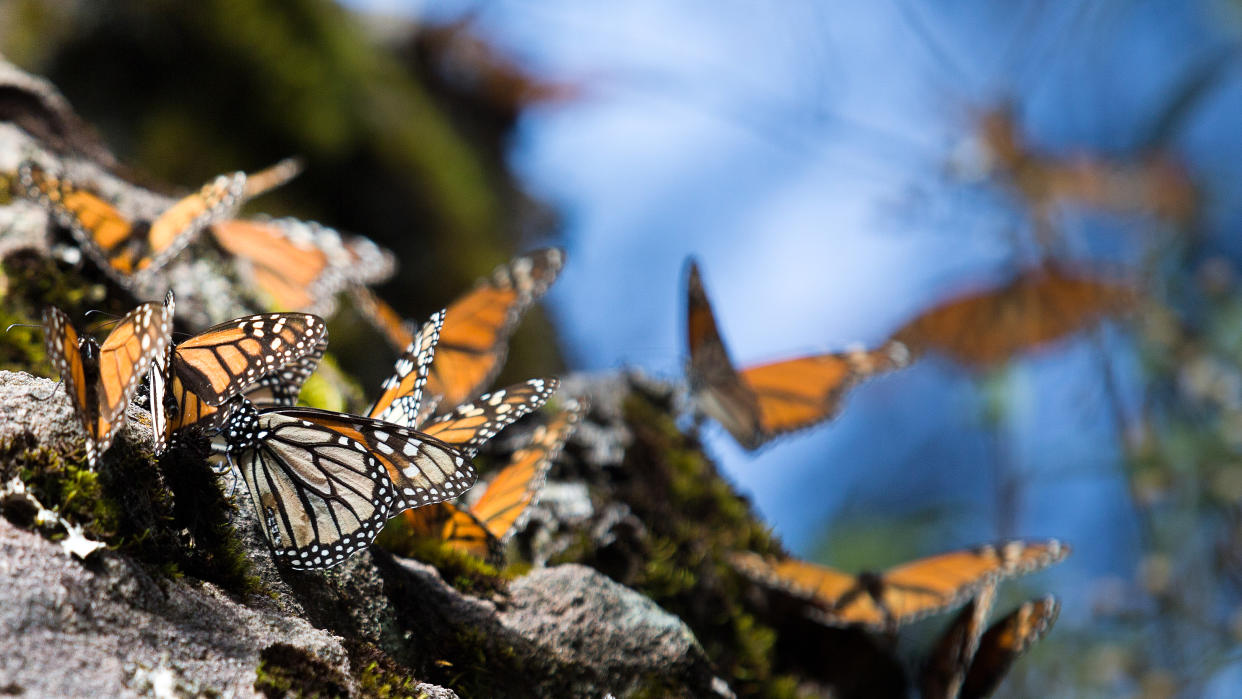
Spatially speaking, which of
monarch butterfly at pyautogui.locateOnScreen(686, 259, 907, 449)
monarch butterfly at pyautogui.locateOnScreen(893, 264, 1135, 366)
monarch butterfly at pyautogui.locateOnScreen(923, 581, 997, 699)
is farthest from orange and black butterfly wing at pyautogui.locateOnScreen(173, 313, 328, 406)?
monarch butterfly at pyautogui.locateOnScreen(893, 264, 1135, 366)

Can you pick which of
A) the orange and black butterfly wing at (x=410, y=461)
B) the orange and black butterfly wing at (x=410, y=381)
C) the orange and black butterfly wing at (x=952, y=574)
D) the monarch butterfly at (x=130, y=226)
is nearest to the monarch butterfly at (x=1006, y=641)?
the orange and black butterfly wing at (x=952, y=574)

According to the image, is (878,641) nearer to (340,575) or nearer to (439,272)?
(340,575)

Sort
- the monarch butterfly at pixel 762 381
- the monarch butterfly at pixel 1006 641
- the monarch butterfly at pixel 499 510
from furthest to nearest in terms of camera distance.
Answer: the monarch butterfly at pixel 762 381
the monarch butterfly at pixel 1006 641
the monarch butterfly at pixel 499 510

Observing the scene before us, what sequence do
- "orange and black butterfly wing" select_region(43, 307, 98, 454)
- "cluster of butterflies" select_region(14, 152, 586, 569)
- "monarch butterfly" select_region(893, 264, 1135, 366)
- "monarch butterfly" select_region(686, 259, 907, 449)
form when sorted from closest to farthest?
1. "orange and black butterfly wing" select_region(43, 307, 98, 454)
2. "cluster of butterflies" select_region(14, 152, 586, 569)
3. "monarch butterfly" select_region(686, 259, 907, 449)
4. "monarch butterfly" select_region(893, 264, 1135, 366)

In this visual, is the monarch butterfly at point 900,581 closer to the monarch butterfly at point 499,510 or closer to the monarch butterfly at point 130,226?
the monarch butterfly at point 499,510

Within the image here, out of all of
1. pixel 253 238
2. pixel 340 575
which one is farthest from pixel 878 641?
pixel 253 238

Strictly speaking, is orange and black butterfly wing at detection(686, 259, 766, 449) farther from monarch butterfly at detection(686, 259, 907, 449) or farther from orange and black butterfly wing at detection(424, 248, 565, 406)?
orange and black butterfly wing at detection(424, 248, 565, 406)
